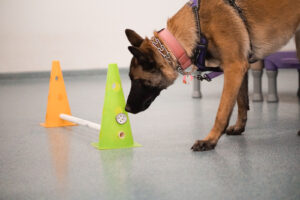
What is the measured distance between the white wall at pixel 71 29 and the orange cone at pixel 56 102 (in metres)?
4.76

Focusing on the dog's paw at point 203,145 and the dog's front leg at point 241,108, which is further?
the dog's front leg at point 241,108

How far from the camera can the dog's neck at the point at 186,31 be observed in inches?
97.0

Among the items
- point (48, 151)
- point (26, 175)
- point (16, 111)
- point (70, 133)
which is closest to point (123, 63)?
point (16, 111)

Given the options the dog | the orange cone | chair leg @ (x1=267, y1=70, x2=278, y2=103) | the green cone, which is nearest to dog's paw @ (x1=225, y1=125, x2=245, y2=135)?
the dog

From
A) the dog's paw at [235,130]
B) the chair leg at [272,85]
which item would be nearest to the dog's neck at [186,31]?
the dog's paw at [235,130]

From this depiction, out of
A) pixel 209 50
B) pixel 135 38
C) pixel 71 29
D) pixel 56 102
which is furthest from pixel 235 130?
pixel 71 29

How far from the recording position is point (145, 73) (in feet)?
8.04

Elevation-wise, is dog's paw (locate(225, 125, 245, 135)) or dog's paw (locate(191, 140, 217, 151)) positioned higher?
dog's paw (locate(191, 140, 217, 151))

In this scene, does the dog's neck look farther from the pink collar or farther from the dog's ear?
the dog's ear

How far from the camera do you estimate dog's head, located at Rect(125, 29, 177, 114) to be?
2.41 metres

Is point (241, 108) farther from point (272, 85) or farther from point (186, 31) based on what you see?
point (272, 85)

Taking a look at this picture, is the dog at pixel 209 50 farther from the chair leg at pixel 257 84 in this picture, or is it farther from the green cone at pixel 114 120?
the chair leg at pixel 257 84

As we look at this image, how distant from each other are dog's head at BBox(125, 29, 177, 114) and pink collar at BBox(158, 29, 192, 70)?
69 millimetres

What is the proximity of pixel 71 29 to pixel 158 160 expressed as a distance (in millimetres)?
6287
